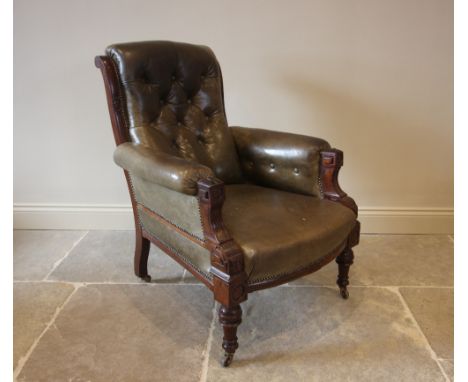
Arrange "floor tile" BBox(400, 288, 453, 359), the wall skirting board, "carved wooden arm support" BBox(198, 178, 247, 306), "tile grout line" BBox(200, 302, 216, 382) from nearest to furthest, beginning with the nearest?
"carved wooden arm support" BBox(198, 178, 247, 306) < "tile grout line" BBox(200, 302, 216, 382) < "floor tile" BBox(400, 288, 453, 359) < the wall skirting board

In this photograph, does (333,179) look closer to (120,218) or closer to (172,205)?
(172,205)

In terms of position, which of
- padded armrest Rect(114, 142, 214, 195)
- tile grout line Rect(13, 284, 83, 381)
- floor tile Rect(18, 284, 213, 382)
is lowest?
floor tile Rect(18, 284, 213, 382)

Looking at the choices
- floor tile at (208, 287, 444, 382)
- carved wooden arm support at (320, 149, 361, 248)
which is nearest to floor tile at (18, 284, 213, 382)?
Result: floor tile at (208, 287, 444, 382)

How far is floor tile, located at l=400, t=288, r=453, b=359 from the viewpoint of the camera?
1.60 meters

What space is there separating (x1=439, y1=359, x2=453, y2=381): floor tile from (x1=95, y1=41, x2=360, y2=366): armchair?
503 millimetres

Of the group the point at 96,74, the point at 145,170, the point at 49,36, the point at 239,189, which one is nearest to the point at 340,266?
the point at 239,189

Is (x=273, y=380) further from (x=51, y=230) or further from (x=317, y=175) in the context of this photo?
(x=51, y=230)

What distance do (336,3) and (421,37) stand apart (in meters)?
0.53

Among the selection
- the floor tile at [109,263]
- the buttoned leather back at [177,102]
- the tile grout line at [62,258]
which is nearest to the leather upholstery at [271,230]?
the buttoned leather back at [177,102]

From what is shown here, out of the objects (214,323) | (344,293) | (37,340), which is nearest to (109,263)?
(37,340)

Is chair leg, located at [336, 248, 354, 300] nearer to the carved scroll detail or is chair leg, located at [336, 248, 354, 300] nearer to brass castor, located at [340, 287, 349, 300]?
brass castor, located at [340, 287, 349, 300]

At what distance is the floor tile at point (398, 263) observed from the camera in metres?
2.08

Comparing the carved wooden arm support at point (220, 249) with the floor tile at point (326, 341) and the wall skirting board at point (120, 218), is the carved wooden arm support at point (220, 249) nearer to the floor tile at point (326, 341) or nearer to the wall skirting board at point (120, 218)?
the floor tile at point (326, 341)

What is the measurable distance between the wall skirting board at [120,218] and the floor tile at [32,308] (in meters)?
0.72
